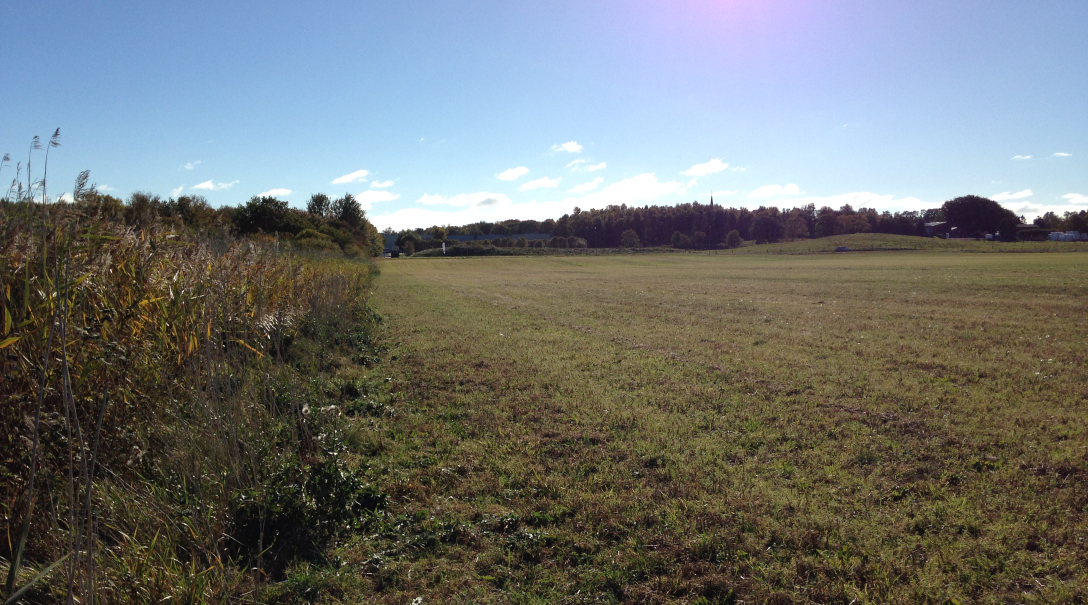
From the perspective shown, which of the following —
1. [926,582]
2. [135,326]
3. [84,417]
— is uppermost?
[135,326]

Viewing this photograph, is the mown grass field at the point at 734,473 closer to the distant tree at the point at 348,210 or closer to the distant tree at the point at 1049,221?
the distant tree at the point at 348,210

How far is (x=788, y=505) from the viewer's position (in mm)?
3914

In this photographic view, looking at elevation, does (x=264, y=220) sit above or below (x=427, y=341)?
above

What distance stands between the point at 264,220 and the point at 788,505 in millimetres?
31173

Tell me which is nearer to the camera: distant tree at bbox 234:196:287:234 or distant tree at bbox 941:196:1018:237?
distant tree at bbox 234:196:287:234

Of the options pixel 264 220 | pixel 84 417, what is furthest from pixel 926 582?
pixel 264 220

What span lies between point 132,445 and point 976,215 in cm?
13192

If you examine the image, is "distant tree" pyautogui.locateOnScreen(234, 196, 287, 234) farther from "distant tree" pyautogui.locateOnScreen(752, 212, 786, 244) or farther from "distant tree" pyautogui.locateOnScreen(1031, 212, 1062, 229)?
"distant tree" pyautogui.locateOnScreen(1031, 212, 1062, 229)

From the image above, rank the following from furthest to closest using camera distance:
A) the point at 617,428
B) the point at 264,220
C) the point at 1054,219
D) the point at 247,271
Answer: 1. the point at 1054,219
2. the point at 264,220
3. the point at 247,271
4. the point at 617,428

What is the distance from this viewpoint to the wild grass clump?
2.57m

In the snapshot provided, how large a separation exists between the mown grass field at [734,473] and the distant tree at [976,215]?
121 m

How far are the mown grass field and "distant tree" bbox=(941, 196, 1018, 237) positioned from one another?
121 metres

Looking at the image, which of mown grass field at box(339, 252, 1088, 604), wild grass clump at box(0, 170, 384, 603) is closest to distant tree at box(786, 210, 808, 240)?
mown grass field at box(339, 252, 1088, 604)

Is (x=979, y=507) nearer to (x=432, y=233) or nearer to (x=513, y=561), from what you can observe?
(x=513, y=561)
